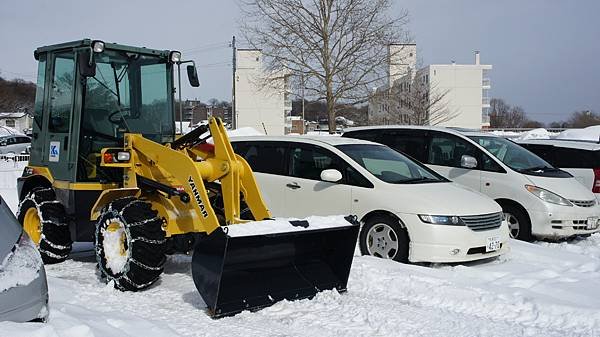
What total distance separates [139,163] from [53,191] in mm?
1505

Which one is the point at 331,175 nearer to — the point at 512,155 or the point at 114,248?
the point at 114,248

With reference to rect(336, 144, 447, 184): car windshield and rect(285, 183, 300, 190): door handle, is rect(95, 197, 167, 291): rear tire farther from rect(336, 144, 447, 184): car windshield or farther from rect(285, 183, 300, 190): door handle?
rect(336, 144, 447, 184): car windshield

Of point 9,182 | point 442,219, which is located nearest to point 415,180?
point 442,219

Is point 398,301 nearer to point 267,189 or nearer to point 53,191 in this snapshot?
point 267,189

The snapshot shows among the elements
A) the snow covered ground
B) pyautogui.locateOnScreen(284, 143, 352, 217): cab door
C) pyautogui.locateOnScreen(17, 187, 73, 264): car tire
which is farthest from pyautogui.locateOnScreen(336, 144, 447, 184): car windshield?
pyautogui.locateOnScreen(17, 187, 73, 264): car tire

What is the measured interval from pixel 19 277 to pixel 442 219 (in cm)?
482

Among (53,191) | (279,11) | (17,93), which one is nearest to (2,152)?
(279,11)

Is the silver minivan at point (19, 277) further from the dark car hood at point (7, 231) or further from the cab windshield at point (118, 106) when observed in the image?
the cab windshield at point (118, 106)

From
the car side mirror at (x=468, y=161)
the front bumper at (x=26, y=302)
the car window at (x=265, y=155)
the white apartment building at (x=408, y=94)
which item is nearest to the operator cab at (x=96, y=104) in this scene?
the car window at (x=265, y=155)

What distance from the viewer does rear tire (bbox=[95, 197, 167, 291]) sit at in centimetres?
585

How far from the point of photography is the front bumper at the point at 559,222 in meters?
9.09

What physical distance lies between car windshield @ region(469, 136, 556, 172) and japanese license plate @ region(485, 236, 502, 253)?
2534mm

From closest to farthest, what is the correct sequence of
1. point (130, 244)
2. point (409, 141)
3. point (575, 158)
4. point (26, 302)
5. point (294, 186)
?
point (26, 302)
point (130, 244)
point (294, 186)
point (409, 141)
point (575, 158)

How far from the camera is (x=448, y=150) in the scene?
10.2 meters
